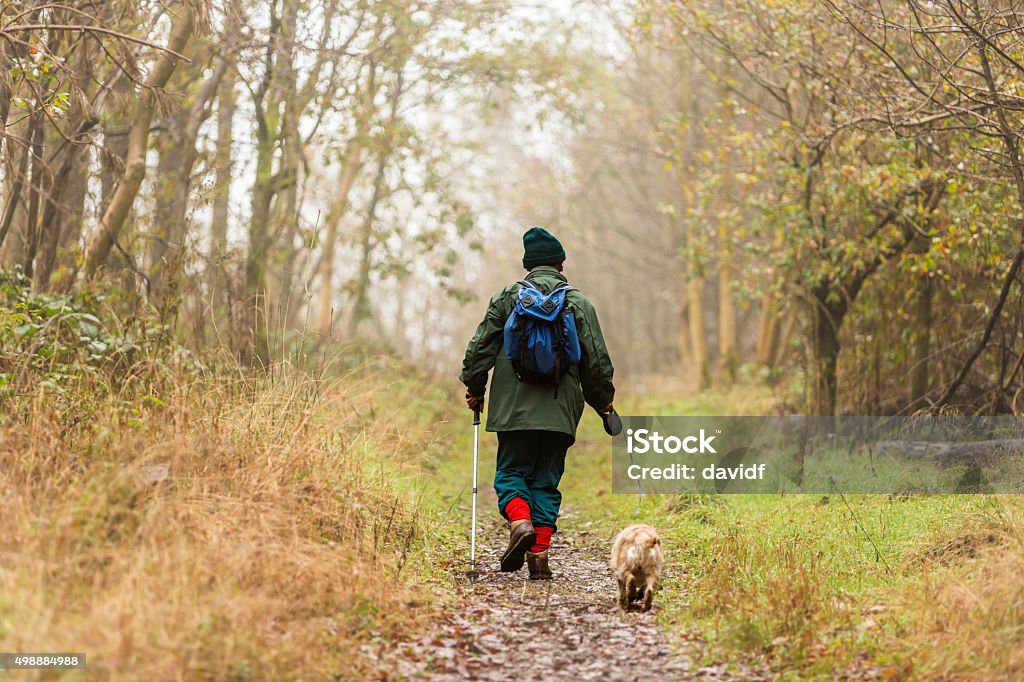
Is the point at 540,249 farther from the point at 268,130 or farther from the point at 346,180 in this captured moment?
the point at 346,180

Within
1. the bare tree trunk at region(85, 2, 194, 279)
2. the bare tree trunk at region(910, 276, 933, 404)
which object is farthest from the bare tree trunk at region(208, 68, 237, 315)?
the bare tree trunk at region(910, 276, 933, 404)

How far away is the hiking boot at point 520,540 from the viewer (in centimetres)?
638

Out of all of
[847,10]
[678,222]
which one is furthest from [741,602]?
[678,222]

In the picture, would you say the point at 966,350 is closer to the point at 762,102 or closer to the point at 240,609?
the point at 762,102

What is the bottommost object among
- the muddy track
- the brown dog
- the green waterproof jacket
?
the muddy track

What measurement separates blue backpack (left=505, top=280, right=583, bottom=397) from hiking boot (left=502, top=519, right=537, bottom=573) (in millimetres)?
925

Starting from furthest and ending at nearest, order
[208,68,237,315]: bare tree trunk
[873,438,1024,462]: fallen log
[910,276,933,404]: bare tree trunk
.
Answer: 1. [910,276,933,404]: bare tree trunk
2. [208,68,237,315]: bare tree trunk
3. [873,438,1024,462]: fallen log

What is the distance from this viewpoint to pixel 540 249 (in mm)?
6902

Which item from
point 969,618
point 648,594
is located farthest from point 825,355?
point 969,618

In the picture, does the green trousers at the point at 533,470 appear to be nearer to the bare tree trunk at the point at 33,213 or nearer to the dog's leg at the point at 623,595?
the dog's leg at the point at 623,595

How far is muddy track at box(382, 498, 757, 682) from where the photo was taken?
4.80m

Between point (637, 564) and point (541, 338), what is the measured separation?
1586 millimetres

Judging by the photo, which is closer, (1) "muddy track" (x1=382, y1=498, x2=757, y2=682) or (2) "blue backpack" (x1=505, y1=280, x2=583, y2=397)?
(1) "muddy track" (x1=382, y1=498, x2=757, y2=682)

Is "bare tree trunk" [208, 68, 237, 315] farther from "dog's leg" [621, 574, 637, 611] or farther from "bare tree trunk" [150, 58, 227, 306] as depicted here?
"dog's leg" [621, 574, 637, 611]
